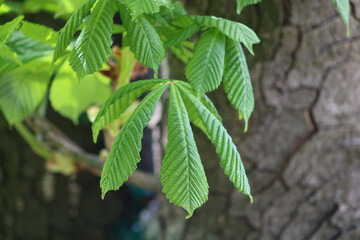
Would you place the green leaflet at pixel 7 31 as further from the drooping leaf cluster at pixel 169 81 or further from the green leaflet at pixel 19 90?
the green leaflet at pixel 19 90

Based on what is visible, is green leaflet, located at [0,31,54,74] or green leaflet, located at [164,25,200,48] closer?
green leaflet, located at [164,25,200,48]

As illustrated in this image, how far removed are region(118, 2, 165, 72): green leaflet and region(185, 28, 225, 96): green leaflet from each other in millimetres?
38

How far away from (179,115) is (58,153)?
63 cm

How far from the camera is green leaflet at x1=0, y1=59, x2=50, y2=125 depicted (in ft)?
2.30

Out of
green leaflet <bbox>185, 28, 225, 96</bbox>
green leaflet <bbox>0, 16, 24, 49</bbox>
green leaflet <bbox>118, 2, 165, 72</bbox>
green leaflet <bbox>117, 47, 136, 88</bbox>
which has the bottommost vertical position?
green leaflet <bbox>117, 47, 136, 88</bbox>

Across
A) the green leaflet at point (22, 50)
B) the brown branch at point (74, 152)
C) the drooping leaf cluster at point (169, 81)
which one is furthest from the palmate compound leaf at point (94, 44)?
the brown branch at point (74, 152)

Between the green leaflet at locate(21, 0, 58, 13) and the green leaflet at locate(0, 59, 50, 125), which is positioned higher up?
the green leaflet at locate(21, 0, 58, 13)

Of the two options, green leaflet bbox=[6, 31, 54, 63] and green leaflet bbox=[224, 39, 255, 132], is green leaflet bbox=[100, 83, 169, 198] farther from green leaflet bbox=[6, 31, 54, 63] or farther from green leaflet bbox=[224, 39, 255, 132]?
green leaflet bbox=[6, 31, 54, 63]

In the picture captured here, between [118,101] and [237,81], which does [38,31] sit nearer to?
[118,101]

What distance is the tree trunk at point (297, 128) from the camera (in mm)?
716

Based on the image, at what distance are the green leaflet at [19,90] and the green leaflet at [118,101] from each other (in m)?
0.33

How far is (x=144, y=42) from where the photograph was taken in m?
0.39

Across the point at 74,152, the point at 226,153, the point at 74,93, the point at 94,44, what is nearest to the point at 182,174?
the point at 226,153

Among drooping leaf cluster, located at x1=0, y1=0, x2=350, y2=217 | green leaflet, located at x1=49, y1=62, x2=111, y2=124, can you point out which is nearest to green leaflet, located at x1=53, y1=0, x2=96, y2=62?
drooping leaf cluster, located at x1=0, y1=0, x2=350, y2=217
